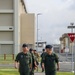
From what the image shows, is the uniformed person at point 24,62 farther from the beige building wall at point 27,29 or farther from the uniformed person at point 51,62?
the beige building wall at point 27,29

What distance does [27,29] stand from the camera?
253 ft

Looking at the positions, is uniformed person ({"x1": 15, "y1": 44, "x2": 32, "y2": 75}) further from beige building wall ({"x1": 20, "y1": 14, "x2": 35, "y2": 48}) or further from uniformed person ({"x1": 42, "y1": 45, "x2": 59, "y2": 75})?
beige building wall ({"x1": 20, "y1": 14, "x2": 35, "y2": 48})

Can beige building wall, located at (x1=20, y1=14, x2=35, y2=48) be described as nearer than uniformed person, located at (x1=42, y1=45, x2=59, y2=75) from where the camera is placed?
No

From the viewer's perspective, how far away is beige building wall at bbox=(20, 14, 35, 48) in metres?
75.5

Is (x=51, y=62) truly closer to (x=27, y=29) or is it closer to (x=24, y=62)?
(x=24, y=62)

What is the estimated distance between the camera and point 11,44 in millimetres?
69688

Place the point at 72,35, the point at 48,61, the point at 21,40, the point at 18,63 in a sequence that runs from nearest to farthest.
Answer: the point at 48,61 → the point at 18,63 → the point at 72,35 → the point at 21,40

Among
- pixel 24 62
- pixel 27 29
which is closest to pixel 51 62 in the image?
pixel 24 62

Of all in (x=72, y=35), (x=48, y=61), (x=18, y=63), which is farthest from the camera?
(x=72, y=35)

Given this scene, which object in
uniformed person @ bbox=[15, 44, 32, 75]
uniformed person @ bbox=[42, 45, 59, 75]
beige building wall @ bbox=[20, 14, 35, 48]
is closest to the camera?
uniformed person @ bbox=[42, 45, 59, 75]

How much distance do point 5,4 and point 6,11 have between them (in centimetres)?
197

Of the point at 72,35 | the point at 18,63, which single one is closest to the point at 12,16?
the point at 72,35

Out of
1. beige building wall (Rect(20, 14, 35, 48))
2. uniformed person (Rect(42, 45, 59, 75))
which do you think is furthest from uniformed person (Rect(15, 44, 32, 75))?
beige building wall (Rect(20, 14, 35, 48))

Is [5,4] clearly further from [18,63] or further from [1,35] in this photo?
[18,63]
